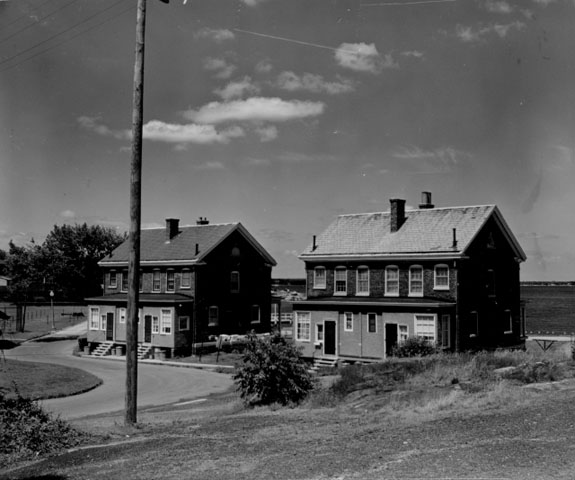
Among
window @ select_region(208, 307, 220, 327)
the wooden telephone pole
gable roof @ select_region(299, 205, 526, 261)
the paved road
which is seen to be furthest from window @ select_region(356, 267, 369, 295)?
the wooden telephone pole

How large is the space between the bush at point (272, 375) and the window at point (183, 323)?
29324 mm

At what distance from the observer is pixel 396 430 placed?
13.5 meters

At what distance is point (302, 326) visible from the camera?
140ft

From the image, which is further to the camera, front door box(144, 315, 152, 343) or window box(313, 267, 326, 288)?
front door box(144, 315, 152, 343)

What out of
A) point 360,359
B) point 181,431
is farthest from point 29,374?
point 181,431

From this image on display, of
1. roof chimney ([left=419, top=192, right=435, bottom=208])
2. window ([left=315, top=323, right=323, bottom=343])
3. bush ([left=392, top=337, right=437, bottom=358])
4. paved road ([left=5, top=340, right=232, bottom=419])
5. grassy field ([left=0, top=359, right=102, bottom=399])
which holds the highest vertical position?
roof chimney ([left=419, top=192, right=435, bottom=208])

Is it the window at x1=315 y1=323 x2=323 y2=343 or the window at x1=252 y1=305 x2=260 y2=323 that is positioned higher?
the window at x1=252 y1=305 x2=260 y2=323

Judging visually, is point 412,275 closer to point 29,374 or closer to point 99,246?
point 29,374

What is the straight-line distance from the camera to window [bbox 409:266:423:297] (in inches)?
1571

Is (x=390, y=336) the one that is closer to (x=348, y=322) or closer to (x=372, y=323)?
(x=372, y=323)

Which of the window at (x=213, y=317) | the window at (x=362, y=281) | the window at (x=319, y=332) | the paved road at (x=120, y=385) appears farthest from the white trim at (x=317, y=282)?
the window at (x=213, y=317)

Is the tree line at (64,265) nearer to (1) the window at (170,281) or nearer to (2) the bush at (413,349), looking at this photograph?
(1) the window at (170,281)

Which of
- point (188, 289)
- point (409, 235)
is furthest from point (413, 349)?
point (188, 289)

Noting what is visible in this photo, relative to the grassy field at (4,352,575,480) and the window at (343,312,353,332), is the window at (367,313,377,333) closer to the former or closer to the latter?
the window at (343,312,353,332)
